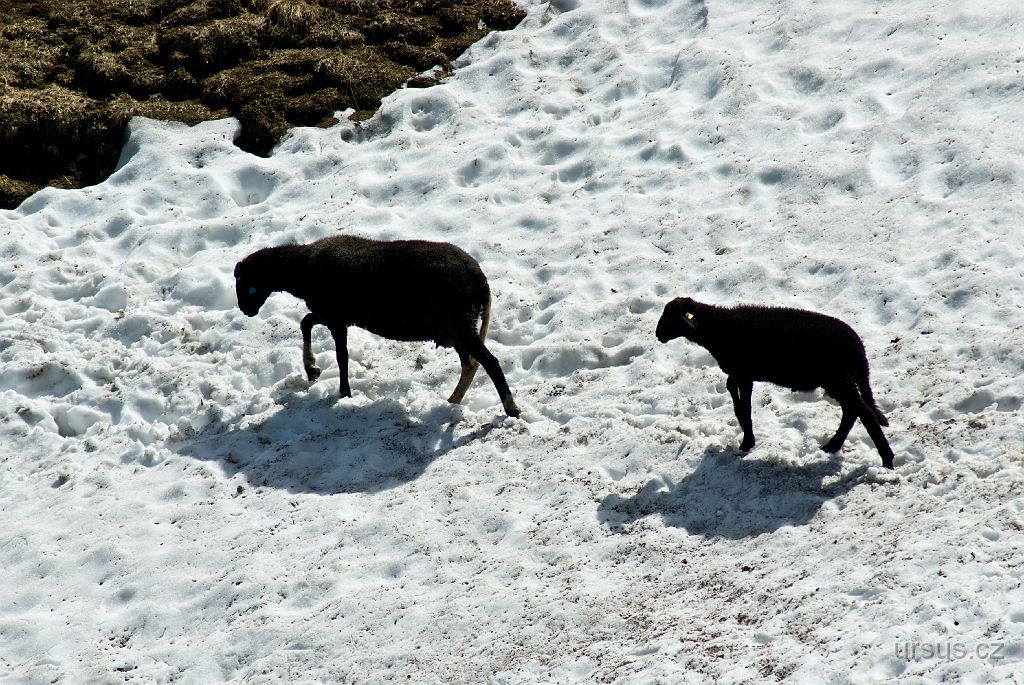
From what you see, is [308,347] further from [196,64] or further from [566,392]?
[196,64]

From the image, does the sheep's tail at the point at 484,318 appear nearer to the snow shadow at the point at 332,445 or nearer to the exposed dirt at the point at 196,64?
the snow shadow at the point at 332,445

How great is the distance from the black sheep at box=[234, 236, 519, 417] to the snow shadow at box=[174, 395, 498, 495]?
0.38 m

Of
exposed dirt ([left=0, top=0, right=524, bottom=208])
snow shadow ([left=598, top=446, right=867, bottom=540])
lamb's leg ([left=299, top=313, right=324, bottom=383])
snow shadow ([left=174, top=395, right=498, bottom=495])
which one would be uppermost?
exposed dirt ([left=0, top=0, right=524, bottom=208])

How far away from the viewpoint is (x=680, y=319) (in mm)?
10461

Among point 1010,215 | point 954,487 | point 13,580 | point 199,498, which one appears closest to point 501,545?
point 199,498

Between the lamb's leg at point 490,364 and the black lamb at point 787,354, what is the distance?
1.87 metres

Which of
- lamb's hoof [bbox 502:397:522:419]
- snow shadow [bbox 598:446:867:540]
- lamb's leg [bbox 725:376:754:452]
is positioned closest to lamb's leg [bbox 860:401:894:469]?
snow shadow [bbox 598:446:867:540]

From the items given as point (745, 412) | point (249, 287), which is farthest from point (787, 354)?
point (249, 287)

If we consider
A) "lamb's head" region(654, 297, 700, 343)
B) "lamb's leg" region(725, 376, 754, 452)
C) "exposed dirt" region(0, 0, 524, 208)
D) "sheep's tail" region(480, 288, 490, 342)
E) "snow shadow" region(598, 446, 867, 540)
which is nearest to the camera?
"snow shadow" region(598, 446, 867, 540)

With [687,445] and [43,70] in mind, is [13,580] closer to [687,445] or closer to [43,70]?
[687,445]

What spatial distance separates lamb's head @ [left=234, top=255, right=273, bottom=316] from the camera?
40.6ft

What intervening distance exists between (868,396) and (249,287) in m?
6.73

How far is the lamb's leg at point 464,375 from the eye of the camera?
1169cm

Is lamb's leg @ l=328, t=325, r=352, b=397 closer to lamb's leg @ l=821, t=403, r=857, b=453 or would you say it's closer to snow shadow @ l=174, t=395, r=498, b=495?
snow shadow @ l=174, t=395, r=498, b=495
